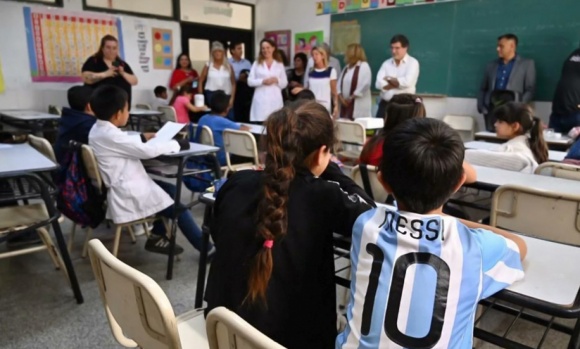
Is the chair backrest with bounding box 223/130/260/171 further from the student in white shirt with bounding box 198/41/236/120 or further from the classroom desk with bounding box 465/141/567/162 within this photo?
the student in white shirt with bounding box 198/41/236/120

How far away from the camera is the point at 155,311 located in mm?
865

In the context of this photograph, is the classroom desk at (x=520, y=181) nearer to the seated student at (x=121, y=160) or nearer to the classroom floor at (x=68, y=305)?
the classroom floor at (x=68, y=305)

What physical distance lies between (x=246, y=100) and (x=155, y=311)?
18.9 feet

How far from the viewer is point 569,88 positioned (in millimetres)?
4293

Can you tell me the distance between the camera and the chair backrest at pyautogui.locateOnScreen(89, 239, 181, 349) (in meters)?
0.85

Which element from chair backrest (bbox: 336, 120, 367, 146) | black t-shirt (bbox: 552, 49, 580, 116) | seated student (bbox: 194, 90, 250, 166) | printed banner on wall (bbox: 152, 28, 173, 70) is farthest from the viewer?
printed banner on wall (bbox: 152, 28, 173, 70)

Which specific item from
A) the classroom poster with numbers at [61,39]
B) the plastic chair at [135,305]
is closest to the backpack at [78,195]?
the plastic chair at [135,305]

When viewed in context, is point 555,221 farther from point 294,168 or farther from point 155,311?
point 155,311

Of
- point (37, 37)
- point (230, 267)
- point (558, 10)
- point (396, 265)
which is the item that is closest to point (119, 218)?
point (230, 267)

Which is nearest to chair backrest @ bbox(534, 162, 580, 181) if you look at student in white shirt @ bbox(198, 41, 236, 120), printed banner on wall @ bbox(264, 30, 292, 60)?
student in white shirt @ bbox(198, 41, 236, 120)

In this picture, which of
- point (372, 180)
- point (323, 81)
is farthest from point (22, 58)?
point (372, 180)

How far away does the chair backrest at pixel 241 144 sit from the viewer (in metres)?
3.02

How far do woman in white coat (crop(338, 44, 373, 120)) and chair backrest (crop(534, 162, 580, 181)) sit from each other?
3447 mm

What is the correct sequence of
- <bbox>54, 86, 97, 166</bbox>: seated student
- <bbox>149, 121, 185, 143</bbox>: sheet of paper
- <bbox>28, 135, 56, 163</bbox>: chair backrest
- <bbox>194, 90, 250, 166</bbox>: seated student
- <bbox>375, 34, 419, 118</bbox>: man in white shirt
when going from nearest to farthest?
<bbox>28, 135, 56, 163</bbox>: chair backrest, <bbox>149, 121, 185, 143</bbox>: sheet of paper, <bbox>54, 86, 97, 166</bbox>: seated student, <bbox>194, 90, 250, 166</bbox>: seated student, <bbox>375, 34, 419, 118</bbox>: man in white shirt
